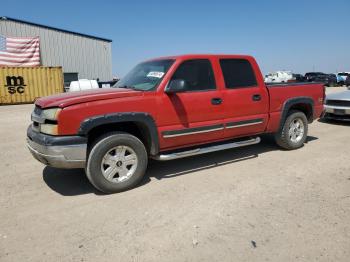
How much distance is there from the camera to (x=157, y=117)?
444 centimetres

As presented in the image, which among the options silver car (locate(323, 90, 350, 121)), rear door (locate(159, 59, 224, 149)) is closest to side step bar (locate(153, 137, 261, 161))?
rear door (locate(159, 59, 224, 149))

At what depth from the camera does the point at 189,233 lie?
3176 millimetres

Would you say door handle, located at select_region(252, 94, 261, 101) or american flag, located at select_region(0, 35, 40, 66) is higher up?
american flag, located at select_region(0, 35, 40, 66)

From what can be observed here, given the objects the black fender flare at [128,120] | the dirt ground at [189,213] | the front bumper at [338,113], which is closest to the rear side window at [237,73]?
the dirt ground at [189,213]

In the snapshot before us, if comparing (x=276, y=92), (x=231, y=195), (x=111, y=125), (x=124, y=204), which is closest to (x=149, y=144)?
(x=111, y=125)

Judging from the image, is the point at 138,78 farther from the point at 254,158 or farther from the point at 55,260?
the point at 55,260

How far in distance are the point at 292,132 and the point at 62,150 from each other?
4544mm

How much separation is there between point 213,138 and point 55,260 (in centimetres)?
306

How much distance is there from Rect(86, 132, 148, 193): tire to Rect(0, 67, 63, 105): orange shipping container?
64.2 ft

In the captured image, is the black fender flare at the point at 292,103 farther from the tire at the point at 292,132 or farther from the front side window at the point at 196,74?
the front side window at the point at 196,74

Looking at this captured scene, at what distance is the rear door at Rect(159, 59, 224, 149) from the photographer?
4562mm

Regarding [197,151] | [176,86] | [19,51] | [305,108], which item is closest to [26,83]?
[19,51]

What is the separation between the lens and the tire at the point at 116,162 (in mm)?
4031

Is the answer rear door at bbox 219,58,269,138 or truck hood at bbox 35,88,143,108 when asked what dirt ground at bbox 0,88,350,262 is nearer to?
rear door at bbox 219,58,269,138
